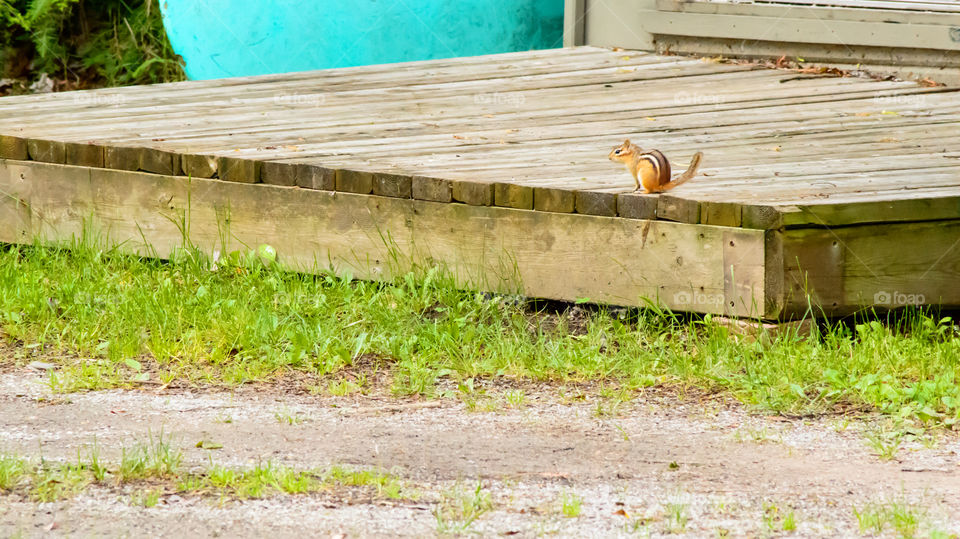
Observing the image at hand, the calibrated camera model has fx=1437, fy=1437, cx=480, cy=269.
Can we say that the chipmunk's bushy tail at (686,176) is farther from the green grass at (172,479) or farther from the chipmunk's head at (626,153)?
the green grass at (172,479)

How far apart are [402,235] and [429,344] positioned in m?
0.74

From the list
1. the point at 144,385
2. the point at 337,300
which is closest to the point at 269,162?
the point at 337,300

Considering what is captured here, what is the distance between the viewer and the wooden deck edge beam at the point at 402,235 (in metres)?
5.09

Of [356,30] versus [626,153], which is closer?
[626,153]

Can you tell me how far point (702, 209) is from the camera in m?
5.02

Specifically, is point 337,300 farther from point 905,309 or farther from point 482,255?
point 905,309

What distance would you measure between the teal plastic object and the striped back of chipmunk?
4.86 m

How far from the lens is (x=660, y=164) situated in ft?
16.6

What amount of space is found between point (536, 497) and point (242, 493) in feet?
2.44
